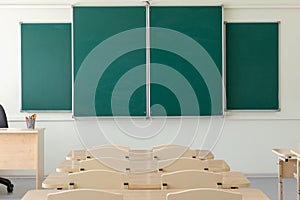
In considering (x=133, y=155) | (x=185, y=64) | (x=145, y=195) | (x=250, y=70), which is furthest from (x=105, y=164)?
(x=250, y=70)

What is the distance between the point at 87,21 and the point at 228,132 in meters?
2.82

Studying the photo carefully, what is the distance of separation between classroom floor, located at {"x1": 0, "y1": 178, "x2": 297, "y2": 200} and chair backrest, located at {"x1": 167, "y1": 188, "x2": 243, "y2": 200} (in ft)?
14.3

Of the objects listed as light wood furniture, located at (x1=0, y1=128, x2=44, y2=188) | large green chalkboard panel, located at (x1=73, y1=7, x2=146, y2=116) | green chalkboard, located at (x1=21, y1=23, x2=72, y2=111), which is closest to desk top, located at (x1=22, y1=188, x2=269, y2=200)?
light wood furniture, located at (x1=0, y1=128, x2=44, y2=188)

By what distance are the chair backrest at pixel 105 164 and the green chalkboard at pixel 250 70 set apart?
357cm

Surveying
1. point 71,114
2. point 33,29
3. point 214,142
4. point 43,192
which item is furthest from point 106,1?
point 43,192

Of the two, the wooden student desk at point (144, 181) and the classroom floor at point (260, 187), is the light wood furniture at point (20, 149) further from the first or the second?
the wooden student desk at point (144, 181)

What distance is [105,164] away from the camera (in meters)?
5.61

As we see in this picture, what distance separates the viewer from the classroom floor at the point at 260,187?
8023mm

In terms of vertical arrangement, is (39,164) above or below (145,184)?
below

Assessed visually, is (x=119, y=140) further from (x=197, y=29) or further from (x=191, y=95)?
(x=197, y=29)

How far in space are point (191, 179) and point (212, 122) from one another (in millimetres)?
4880

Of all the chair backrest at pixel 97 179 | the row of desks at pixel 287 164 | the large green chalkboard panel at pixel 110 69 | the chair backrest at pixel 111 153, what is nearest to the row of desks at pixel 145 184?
the chair backrest at pixel 97 179

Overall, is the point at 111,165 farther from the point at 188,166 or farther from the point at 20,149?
the point at 20,149

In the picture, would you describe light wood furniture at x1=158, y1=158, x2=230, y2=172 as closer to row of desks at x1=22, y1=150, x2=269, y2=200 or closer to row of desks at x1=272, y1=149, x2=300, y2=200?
row of desks at x1=22, y1=150, x2=269, y2=200
